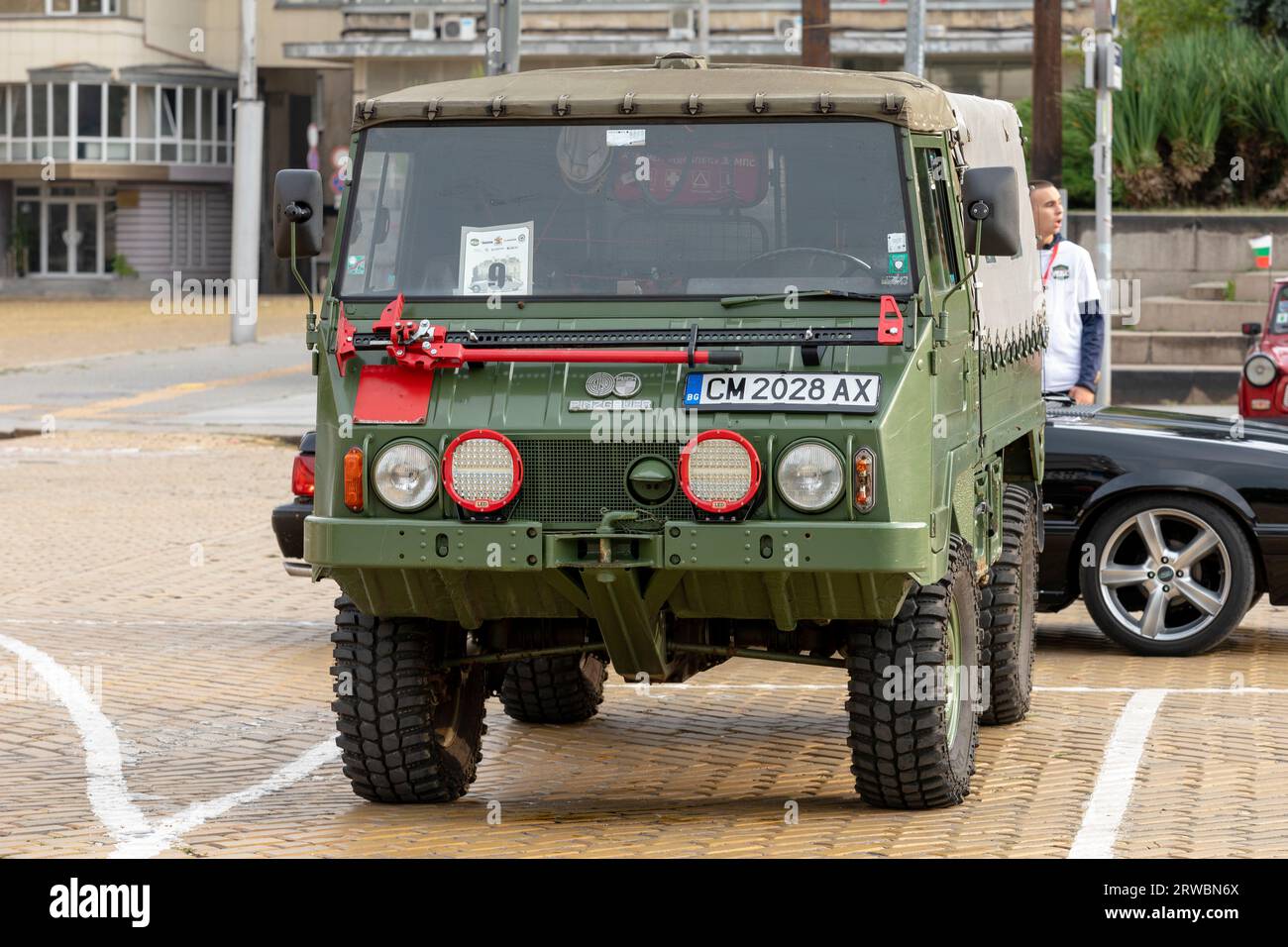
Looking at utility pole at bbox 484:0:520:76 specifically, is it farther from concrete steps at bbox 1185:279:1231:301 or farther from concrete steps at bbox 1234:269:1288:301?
concrete steps at bbox 1234:269:1288:301

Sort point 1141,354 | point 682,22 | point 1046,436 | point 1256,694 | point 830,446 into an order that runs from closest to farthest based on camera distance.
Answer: point 830,446 → point 1256,694 → point 1046,436 → point 1141,354 → point 682,22

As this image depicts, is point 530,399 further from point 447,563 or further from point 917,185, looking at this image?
point 917,185

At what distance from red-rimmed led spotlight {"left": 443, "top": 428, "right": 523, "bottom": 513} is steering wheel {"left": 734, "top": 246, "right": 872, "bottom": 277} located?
3.19 ft

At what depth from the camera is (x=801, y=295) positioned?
7348 mm

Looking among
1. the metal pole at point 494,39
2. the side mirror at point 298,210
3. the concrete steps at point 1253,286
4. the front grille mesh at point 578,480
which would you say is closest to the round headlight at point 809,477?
the front grille mesh at point 578,480

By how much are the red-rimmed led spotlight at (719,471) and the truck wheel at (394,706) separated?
1.13m

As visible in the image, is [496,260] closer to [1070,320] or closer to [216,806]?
[216,806]

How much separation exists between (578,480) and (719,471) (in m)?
0.44

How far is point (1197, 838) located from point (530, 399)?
2.41 metres

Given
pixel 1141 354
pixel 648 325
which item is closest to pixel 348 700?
pixel 648 325

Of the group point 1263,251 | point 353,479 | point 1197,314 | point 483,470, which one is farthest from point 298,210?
point 1197,314

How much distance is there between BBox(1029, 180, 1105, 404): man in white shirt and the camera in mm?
13055

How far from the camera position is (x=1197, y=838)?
23.6 feet

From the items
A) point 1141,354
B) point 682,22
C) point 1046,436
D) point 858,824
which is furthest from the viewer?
point 682,22
